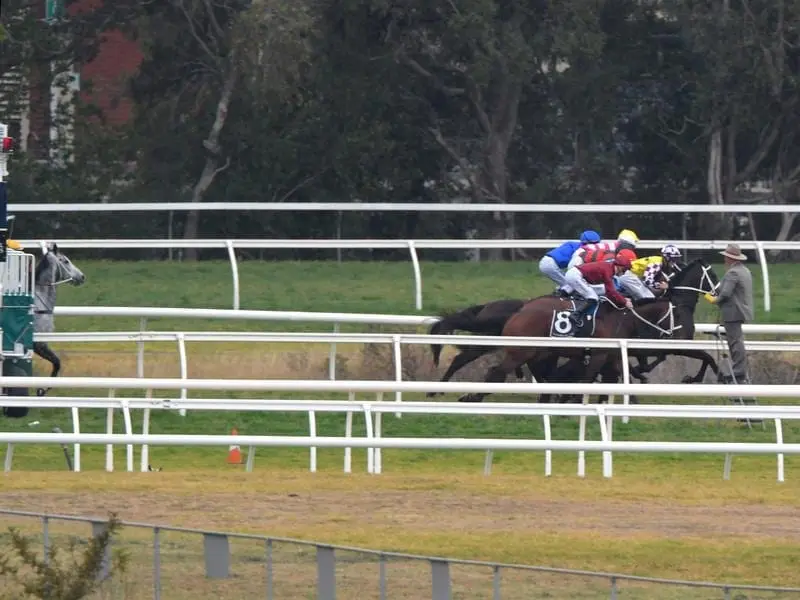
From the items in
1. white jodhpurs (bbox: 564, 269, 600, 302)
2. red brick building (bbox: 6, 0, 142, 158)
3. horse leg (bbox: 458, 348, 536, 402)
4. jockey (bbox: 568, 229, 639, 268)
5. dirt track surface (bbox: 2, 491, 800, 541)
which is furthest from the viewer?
red brick building (bbox: 6, 0, 142, 158)

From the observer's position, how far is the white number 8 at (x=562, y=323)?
1369 centimetres

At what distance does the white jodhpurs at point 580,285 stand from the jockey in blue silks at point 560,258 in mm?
350

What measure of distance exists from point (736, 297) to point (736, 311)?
0.34 ft

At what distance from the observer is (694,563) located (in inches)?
294

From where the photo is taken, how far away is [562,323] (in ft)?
45.0

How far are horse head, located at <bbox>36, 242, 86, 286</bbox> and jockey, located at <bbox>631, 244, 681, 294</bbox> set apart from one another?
4157 millimetres

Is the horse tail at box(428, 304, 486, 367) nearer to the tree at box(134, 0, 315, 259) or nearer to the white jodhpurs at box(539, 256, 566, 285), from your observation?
the white jodhpurs at box(539, 256, 566, 285)

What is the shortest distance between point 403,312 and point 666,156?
901 cm

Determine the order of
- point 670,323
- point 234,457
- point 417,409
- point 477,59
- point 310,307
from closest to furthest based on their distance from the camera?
point 417,409
point 234,457
point 670,323
point 310,307
point 477,59

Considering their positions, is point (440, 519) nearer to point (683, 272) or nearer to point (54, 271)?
point (54, 271)

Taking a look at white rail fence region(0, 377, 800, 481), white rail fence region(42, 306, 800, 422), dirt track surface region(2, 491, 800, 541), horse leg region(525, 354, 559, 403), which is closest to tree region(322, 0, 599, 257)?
horse leg region(525, 354, 559, 403)

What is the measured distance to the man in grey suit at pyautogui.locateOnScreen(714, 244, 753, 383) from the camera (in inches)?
506

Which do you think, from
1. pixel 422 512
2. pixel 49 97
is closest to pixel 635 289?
pixel 422 512

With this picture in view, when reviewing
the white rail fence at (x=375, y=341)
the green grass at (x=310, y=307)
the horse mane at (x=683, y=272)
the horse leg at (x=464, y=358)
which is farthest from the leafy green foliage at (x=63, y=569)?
the horse mane at (x=683, y=272)
